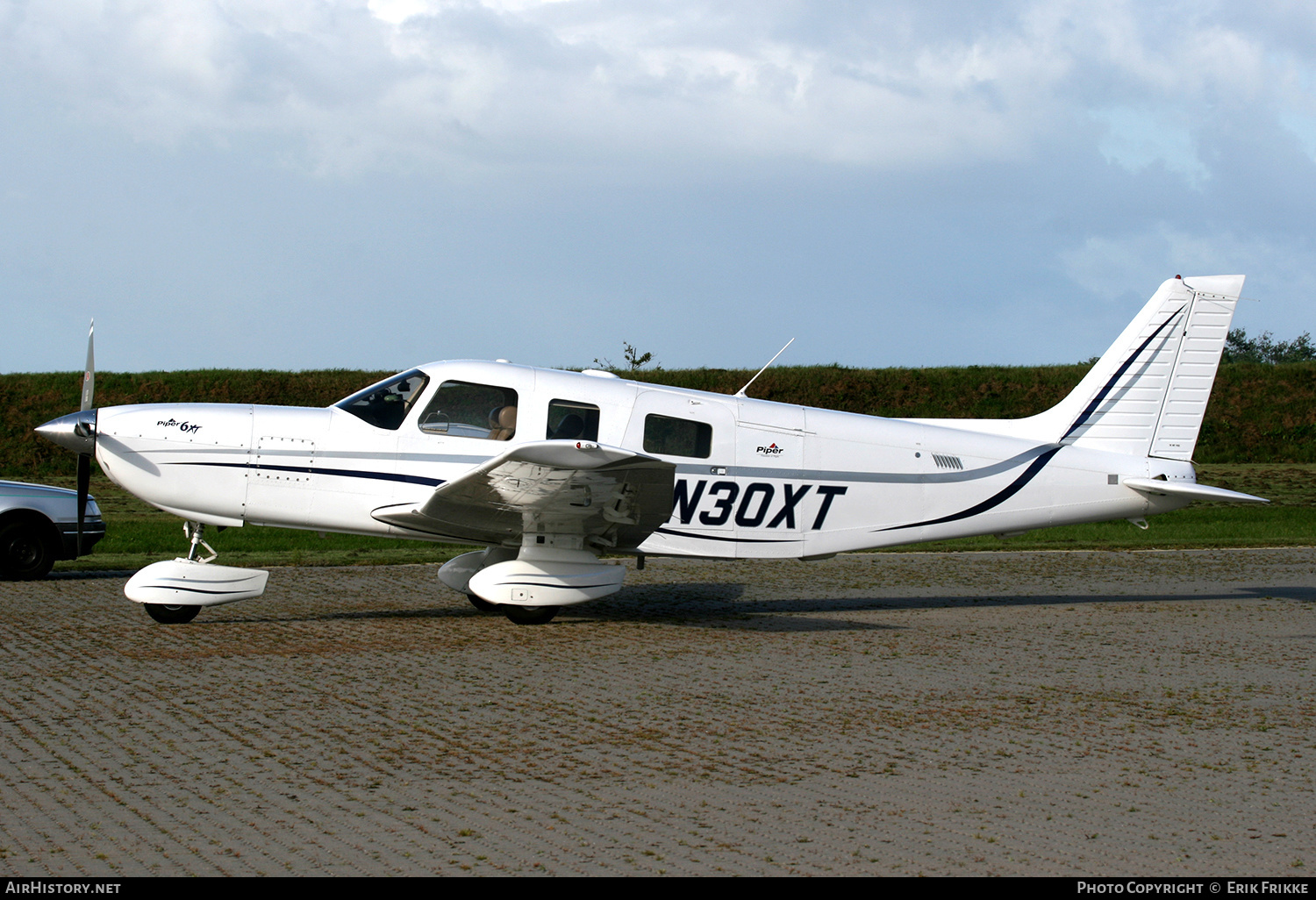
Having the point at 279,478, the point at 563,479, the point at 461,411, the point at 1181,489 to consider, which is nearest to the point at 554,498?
the point at 563,479

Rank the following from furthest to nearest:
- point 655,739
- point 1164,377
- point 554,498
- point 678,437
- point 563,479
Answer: point 1164,377
point 678,437
point 554,498
point 563,479
point 655,739

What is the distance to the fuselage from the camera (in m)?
10.1

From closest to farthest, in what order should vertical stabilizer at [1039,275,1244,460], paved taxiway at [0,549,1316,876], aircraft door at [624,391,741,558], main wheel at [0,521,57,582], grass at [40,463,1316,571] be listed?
1. paved taxiway at [0,549,1316,876]
2. aircraft door at [624,391,741,558]
3. vertical stabilizer at [1039,275,1244,460]
4. main wheel at [0,521,57,582]
5. grass at [40,463,1316,571]

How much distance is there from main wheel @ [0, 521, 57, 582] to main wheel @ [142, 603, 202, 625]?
4.17 m

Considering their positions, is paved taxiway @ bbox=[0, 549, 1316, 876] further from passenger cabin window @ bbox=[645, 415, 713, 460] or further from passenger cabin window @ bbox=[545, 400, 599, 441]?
passenger cabin window @ bbox=[545, 400, 599, 441]

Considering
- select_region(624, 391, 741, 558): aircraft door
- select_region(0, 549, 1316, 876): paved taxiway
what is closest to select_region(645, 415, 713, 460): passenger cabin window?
select_region(624, 391, 741, 558): aircraft door

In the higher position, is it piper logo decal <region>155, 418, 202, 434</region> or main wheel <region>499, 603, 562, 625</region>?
piper logo decal <region>155, 418, 202, 434</region>

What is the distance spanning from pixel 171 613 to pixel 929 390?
24.6 m

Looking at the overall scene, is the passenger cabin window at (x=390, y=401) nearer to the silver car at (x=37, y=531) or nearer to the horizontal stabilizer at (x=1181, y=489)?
the silver car at (x=37, y=531)

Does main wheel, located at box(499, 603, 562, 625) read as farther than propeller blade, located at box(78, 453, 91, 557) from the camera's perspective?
No

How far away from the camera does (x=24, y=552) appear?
517 inches

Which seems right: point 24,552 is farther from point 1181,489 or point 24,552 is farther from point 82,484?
point 1181,489

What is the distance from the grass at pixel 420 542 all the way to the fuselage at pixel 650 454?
12.0 feet
